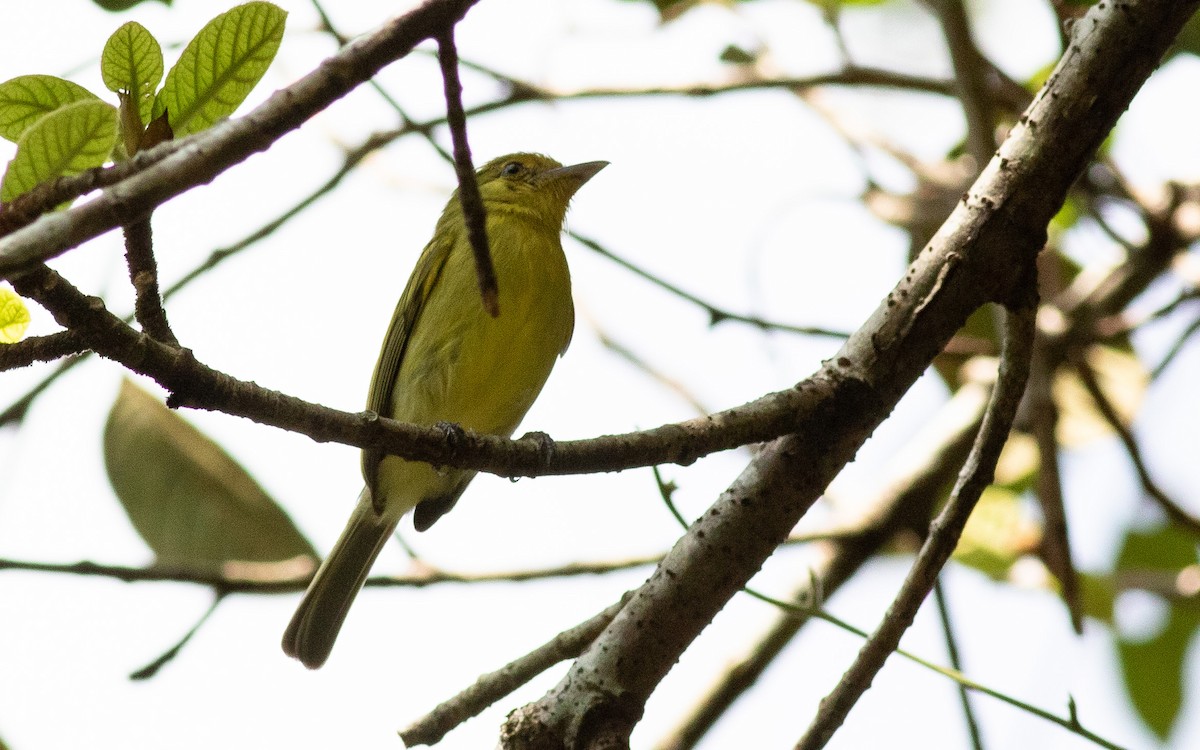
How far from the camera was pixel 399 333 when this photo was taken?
4629 millimetres

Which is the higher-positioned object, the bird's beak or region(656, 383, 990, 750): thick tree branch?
the bird's beak

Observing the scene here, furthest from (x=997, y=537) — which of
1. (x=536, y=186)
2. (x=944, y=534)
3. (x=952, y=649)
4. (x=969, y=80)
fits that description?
(x=536, y=186)

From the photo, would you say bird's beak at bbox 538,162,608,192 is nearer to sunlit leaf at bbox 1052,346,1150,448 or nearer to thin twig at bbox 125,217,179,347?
sunlit leaf at bbox 1052,346,1150,448

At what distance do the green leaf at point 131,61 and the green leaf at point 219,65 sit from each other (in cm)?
3

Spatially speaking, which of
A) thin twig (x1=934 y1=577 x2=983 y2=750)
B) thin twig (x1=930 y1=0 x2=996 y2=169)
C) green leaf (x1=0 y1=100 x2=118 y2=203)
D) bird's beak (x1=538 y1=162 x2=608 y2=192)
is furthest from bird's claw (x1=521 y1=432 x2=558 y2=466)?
bird's beak (x1=538 y1=162 x2=608 y2=192)

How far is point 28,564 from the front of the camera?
3.12 m

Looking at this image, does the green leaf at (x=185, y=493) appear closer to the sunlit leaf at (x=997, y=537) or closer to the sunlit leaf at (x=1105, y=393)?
the sunlit leaf at (x=997, y=537)

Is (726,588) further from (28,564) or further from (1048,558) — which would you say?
(28,564)

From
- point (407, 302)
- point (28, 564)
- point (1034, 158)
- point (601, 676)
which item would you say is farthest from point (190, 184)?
point (407, 302)

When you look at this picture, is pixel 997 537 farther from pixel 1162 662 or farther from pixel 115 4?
pixel 115 4

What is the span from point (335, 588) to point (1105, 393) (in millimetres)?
3072

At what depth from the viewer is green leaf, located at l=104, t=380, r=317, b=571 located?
4.14 m

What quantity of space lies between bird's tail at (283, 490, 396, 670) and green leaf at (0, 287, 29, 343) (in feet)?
9.47

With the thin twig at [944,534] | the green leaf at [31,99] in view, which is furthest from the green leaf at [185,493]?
the green leaf at [31,99]
